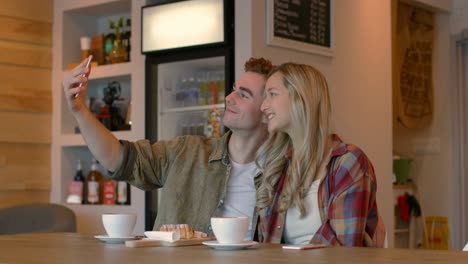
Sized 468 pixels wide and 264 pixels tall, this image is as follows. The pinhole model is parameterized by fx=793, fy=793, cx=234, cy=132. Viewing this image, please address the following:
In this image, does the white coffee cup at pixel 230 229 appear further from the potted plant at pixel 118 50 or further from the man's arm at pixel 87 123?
the potted plant at pixel 118 50

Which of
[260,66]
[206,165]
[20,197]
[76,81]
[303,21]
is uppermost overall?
[303,21]

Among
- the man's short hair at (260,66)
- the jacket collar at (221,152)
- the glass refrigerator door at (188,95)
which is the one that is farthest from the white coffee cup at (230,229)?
the glass refrigerator door at (188,95)

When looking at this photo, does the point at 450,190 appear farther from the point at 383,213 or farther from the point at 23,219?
the point at 23,219

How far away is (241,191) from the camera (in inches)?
108

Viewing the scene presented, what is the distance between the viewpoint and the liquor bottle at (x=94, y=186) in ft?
15.1

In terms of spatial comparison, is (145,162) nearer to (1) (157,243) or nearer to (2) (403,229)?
(1) (157,243)

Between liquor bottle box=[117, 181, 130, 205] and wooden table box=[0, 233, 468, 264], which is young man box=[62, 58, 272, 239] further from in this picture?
liquor bottle box=[117, 181, 130, 205]

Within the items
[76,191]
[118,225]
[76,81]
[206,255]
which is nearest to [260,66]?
[76,81]

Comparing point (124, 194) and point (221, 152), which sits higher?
point (221, 152)

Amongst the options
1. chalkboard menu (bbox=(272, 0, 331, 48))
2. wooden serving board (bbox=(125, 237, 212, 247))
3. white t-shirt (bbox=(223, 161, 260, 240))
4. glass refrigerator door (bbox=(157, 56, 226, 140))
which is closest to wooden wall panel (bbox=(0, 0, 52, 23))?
glass refrigerator door (bbox=(157, 56, 226, 140))

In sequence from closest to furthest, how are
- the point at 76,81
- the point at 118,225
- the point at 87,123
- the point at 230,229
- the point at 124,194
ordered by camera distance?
1. the point at 230,229
2. the point at 118,225
3. the point at 76,81
4. the point at 87,123
5. the point at 124,194

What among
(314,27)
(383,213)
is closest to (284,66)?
(314,27)

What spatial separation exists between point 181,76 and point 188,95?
0.11 meters

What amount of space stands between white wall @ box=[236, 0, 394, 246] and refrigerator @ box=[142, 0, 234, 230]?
1.26 feet
